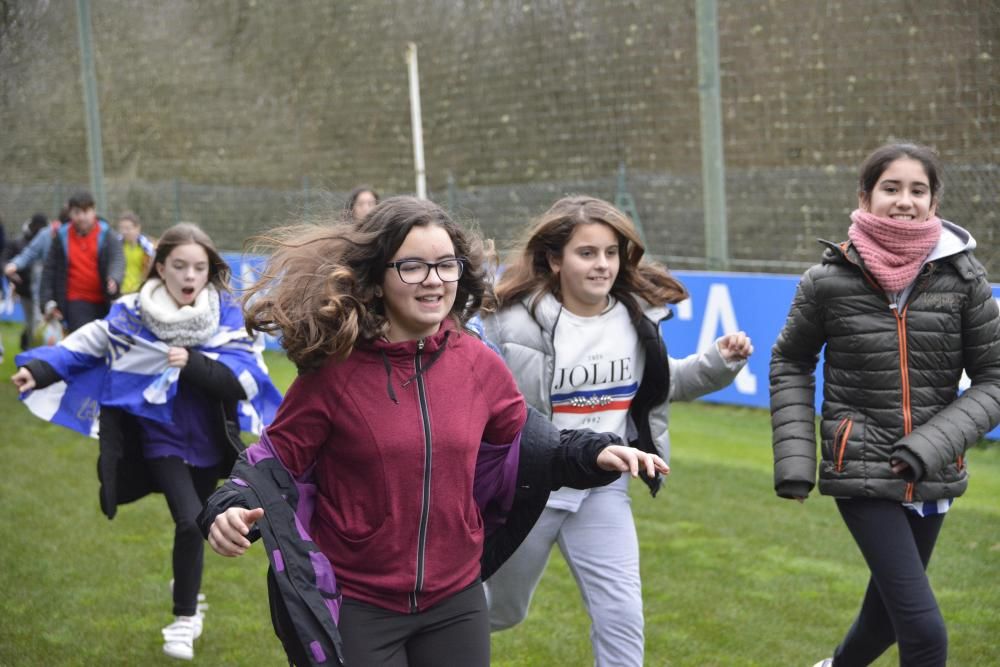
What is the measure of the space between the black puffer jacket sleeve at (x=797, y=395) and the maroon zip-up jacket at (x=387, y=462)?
139cm

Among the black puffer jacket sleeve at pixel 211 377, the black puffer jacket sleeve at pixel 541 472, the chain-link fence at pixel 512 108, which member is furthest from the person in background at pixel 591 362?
the black puffer jacket sleeve at pixel 211 377

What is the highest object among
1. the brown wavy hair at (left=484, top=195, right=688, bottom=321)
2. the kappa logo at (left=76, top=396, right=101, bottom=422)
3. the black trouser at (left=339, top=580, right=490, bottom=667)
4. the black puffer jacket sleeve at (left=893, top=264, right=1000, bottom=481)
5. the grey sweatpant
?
the brown wavy hair at (left=484, top=195, right=688, bottom=321)

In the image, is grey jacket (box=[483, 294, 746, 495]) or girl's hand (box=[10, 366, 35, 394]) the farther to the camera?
girl's hand (box=[10, 366, 35, 394])

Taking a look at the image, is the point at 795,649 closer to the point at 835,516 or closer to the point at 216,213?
the point at 835,516

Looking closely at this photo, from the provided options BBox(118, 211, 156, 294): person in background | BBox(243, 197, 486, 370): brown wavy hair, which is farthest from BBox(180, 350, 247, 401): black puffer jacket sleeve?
BBox(118, 211, 156, 294): person in background

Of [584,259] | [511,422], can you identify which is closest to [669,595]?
[584,259]

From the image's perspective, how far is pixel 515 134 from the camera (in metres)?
21.0

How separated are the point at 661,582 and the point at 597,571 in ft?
7.57

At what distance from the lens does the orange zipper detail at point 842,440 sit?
13.5ft

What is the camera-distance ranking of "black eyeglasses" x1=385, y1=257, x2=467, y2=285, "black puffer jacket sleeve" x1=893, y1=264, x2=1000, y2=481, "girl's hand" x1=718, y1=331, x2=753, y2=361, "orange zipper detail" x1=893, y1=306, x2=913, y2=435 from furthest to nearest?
"girl's hand" x1=718, y1=331, x2=753, y2=361, "orange zipper detail" x1=893, y1=306, x2=913, y2=435, "black puffer jacket sleeve" x1=893, y1=264, x2=1000, y2=481, "black eyeglasses" x1=385, y1=257, x2=467, y2=285

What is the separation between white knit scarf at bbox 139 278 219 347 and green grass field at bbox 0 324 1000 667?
4.61ft

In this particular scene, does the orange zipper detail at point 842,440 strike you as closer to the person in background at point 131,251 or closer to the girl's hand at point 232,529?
the girl's hand at point 232,529

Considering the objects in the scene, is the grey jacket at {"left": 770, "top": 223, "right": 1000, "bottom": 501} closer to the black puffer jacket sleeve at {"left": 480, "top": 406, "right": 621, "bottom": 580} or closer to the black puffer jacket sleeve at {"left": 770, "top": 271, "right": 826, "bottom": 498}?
the black puffer jacket sleeve at {"left": 770, "top": 271, "right": 826, "bottom": 498}

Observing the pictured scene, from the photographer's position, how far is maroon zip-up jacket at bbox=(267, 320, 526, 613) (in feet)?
10.4
